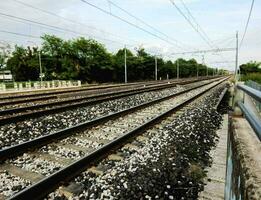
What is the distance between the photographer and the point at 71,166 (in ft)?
15.6

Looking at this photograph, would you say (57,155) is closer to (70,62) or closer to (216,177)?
(216,177)

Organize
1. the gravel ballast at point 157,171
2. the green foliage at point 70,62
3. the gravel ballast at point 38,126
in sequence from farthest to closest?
1. the green foliage at point 70,62
2. the gravel ballast at point 38,126
3. the gravel ballast at point 157,171

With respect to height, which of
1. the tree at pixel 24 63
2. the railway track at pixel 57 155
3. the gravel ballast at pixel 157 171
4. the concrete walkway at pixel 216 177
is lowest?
the concrete walkway at pixel 216 177

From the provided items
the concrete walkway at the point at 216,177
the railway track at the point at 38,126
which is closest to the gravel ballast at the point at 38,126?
the railway track at the point at 38,126

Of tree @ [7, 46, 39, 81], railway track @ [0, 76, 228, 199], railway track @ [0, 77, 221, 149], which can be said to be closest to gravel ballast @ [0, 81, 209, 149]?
railway track @ [0, 77, 221, 149]

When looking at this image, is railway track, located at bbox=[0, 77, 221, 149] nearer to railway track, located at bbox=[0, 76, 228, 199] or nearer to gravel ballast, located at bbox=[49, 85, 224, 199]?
railway track, located at bbox=[0, 76, 228, 199]

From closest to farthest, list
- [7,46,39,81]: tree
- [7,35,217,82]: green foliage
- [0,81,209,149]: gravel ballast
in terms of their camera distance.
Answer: [0,81,209,149]: gravel ballast → [7,35,217,82]: green foliage → [7,46,39,81]: tree

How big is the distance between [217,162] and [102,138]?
304cm

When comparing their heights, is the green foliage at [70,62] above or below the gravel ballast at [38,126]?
above

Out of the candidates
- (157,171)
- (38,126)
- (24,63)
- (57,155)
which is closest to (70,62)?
(24,63)

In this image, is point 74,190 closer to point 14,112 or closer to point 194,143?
point 194,143

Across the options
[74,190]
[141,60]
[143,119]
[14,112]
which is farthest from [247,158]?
[141,60]

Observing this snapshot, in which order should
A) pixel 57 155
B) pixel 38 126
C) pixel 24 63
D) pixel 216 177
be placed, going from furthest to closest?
1. pixel 24 63
2. pixel 38 126
3. pixel 57 155
4. pixel 216 177

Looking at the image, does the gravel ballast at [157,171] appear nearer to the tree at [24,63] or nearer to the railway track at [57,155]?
the railway track at [57,155]
